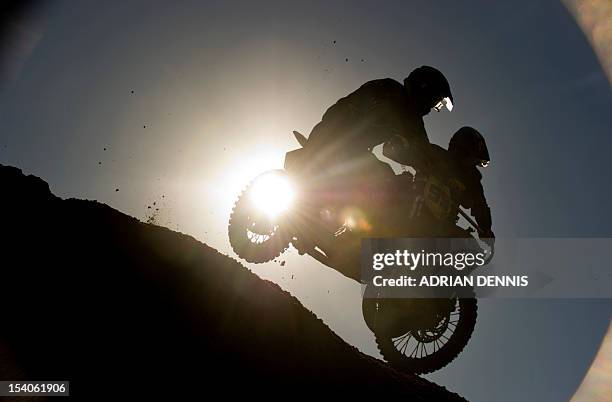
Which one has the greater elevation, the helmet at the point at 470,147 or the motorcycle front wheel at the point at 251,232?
the helmet at the point at 470,147

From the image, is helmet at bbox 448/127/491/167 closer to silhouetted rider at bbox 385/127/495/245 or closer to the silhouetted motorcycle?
silhouetted rider at bbox 385/127/495/245

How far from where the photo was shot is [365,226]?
7.08 m

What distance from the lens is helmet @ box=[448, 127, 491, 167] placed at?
26.8 feet

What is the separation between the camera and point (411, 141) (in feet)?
22.4

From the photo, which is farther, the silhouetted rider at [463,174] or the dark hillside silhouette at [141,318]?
the silhouetted rider at [463,174]

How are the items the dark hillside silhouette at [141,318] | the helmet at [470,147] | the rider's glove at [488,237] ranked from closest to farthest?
1. the dark hillside silhouette at [141,318]
2. the helmet at [470,147]
3. the rider's glove at [488,237]

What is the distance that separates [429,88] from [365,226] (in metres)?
2.39

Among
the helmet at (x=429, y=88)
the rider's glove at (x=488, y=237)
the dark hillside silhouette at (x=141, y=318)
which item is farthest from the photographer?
the rider's glove at (x=488, y=237)

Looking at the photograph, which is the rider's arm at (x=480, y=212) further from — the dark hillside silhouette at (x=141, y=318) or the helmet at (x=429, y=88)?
the dark hillside silhouette at (x=141, y=318)

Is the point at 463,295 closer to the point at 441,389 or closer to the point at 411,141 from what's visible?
the point at 441,389

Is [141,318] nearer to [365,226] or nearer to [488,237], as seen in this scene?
[365,226]

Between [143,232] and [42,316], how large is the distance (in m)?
2.17

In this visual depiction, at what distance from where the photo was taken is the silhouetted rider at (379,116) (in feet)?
22.6

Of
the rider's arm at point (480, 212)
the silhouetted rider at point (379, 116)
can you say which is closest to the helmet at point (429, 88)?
the silhouetted rider at point (379, 116)
